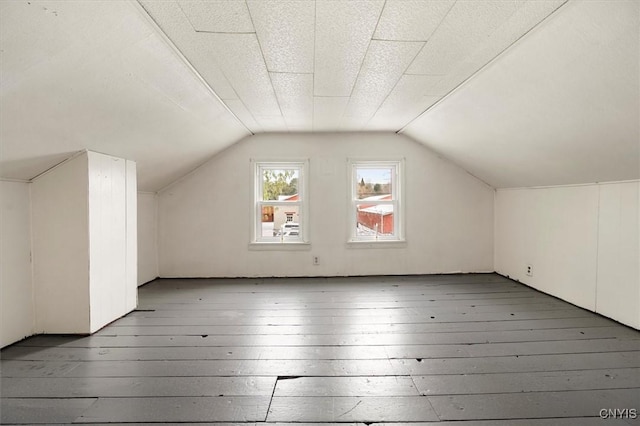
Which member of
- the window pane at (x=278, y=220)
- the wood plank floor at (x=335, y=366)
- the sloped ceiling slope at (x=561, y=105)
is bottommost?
the wood plank floor at (x=335, y=366)

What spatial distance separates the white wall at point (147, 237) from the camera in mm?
3908

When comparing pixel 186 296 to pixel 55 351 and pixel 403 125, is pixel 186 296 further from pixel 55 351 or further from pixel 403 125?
pixel 403 125

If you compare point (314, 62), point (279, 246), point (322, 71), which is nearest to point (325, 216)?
point (279, 246)

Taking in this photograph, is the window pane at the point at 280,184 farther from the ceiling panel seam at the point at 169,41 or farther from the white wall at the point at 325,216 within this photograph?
the ceiling panel seam at the point at 169,41

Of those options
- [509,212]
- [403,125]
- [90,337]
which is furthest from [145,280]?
[509,212]

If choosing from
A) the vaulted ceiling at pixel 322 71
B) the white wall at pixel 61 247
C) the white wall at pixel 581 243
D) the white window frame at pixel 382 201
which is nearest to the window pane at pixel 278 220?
the white window frame at pixel 382 201

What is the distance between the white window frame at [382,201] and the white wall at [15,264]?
3.33 metres

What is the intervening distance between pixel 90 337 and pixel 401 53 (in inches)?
123

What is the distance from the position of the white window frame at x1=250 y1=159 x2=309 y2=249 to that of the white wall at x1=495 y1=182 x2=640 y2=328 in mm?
2746

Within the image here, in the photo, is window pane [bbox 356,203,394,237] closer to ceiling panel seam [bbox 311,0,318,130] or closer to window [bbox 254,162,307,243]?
window [bbox 254,162,307,243]

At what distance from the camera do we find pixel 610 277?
8.93ft

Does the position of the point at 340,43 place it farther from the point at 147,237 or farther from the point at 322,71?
the point at 147,237

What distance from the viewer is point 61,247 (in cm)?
245

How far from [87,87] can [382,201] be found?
3.55 meters
